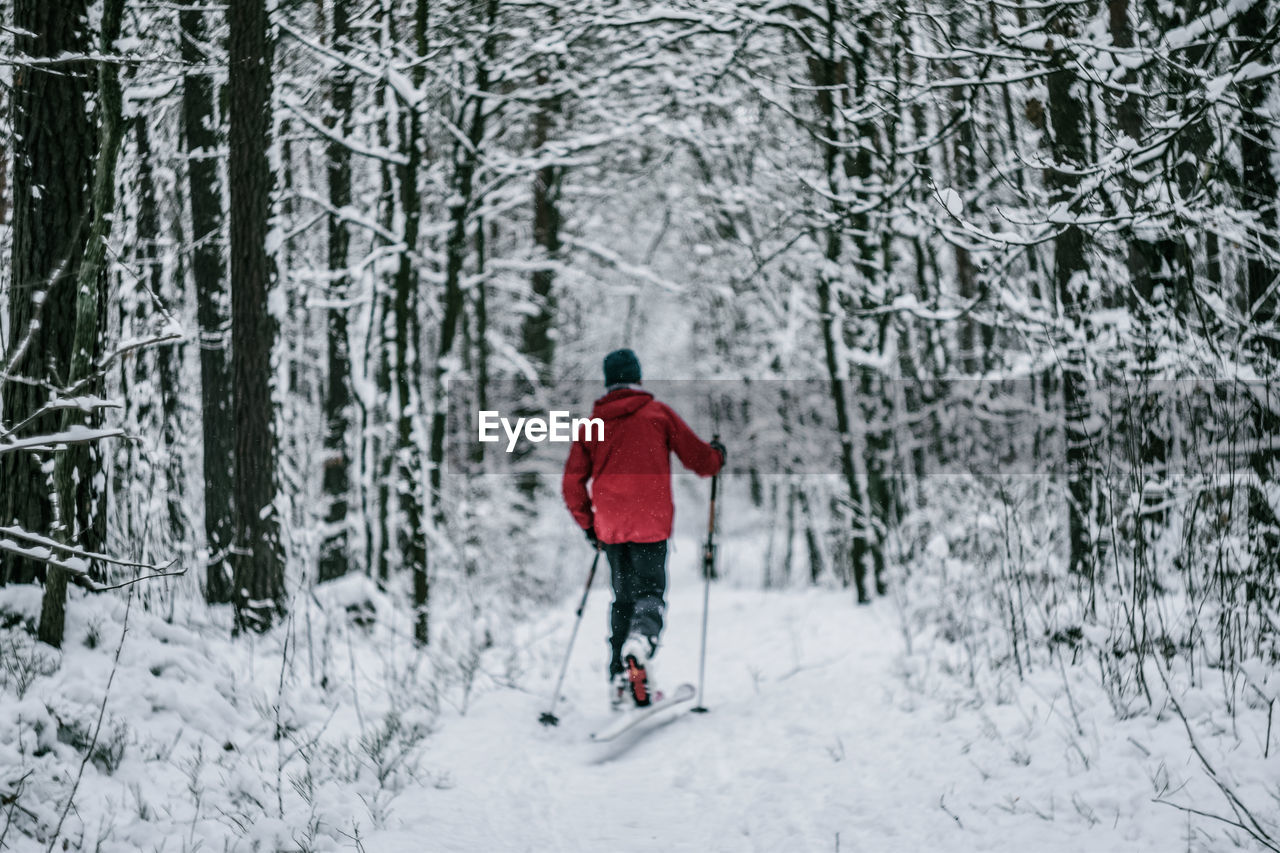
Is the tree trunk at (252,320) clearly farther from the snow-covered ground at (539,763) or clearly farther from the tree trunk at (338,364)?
the tree trunk at (338,364)

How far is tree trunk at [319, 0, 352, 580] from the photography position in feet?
26.4

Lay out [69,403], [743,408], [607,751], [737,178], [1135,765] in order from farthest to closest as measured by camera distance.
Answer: [743,408], [737,178], [607,751], [1135,765], [69,403]

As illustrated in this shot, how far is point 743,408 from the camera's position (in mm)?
16578

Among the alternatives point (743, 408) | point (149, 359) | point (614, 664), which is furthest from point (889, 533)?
point (743, 408)

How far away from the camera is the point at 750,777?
4.13 m

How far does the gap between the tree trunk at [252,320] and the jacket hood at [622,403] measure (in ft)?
8.35

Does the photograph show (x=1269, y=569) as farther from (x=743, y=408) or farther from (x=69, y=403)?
(x=743, y=408)

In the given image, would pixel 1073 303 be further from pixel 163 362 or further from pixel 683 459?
pixel 163 362

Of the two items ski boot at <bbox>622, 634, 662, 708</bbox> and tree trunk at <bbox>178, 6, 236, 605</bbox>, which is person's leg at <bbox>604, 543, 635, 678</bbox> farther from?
tree trunk at <bbox>178, 6, 236, 605</bbox>

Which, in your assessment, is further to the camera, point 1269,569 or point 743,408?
point 743,408

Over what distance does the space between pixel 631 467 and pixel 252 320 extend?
3.07 meters

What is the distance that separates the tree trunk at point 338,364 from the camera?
8039mm

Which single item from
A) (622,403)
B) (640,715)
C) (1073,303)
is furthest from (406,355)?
(1073,303)

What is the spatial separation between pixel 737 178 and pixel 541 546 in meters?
9.28
